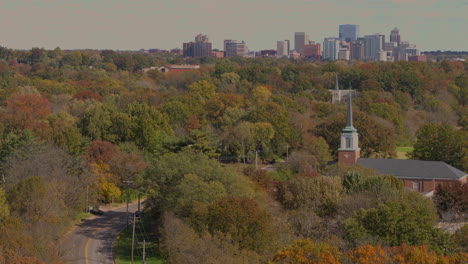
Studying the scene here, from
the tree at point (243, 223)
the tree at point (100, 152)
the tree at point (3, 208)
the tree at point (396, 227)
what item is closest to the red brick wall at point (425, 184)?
the tree at point (396, 227)

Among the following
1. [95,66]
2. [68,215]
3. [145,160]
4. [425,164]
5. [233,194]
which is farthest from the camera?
[95,66]

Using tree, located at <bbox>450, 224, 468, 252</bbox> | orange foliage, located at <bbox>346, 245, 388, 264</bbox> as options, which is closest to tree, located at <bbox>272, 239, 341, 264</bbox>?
orange foliage, located at <bbox>346, 245, 388, 264</bbox>

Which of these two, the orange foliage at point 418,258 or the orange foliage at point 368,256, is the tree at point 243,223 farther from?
the orange foliage at point 418,258

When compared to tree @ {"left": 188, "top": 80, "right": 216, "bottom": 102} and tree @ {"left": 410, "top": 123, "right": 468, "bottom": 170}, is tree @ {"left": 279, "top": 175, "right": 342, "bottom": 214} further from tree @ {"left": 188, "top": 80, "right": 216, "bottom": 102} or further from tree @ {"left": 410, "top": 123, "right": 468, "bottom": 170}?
tree @ {"left": 188, "top": 80, "right": 216, "bottom": 102}

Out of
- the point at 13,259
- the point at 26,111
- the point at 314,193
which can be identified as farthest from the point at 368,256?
the point at 26,111

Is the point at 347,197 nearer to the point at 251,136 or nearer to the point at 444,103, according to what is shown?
the point at 251,136

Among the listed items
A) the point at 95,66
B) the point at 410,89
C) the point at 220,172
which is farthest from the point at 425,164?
the point at 95,66

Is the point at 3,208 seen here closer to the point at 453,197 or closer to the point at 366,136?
the point at 453,197
